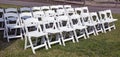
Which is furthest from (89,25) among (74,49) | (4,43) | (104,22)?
(4,43)

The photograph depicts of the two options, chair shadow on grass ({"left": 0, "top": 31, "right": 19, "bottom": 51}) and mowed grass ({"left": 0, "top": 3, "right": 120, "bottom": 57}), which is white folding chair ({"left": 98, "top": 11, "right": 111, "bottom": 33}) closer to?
mowed grass ({"left": 0, "top": 3, "right": 120, "bottom": 57})

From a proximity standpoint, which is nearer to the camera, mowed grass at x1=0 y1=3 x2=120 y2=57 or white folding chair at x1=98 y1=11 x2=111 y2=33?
mowed grass at x1=0 y1=3 x2=120 y2=57

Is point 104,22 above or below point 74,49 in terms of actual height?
below

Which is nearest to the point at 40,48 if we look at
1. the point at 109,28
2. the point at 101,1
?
the point at 109,28

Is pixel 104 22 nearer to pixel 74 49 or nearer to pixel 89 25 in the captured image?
pixel 89 25

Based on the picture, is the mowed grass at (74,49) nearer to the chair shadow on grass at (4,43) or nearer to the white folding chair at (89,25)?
the chair shadow on grass at (4,43)

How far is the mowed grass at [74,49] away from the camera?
389 inches

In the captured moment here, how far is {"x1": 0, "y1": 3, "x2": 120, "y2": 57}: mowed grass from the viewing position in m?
9.88

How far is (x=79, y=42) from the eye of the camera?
38.1 feet

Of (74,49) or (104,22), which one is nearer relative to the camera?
(74,49)

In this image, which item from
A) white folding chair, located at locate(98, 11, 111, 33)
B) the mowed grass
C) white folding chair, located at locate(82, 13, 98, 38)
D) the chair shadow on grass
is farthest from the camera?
white folding chair, located at locate(98, 11, 111, 33)

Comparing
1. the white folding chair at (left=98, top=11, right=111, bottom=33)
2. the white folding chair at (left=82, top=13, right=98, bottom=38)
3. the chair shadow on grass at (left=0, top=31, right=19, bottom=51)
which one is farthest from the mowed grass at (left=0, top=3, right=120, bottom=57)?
the white folding chair at (left=98, top=11, right=111, bottom=33)

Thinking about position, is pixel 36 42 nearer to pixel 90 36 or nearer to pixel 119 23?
pixel 90 36

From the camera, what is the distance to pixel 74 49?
34.6ft
